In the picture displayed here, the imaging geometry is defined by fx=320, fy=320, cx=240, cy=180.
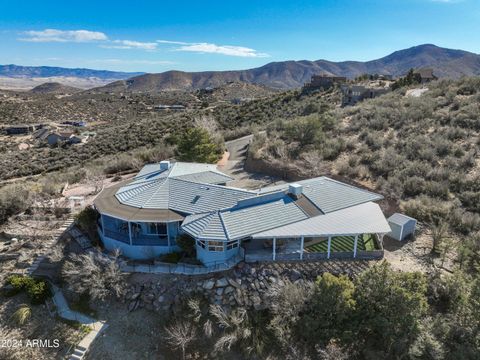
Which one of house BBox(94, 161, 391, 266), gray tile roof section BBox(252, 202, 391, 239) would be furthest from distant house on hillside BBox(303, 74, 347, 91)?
gray tile roof section BBox(252, 202, 391, 239)

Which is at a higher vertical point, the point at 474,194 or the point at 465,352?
the point at 474,194

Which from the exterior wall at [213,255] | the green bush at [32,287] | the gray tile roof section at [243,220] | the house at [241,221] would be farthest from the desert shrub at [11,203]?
the exterior wall at [213,255]

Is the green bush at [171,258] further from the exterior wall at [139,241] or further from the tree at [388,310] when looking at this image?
the tree at [388,310]

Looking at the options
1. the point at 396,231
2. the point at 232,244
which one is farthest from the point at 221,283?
the point at 396,231

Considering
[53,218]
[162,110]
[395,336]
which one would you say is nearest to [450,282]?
[395,336]

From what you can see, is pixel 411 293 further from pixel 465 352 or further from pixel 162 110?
pixel 162 110

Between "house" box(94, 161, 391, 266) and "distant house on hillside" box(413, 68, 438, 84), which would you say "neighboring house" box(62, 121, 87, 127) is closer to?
"house" box(94, 161, 391, 266)
